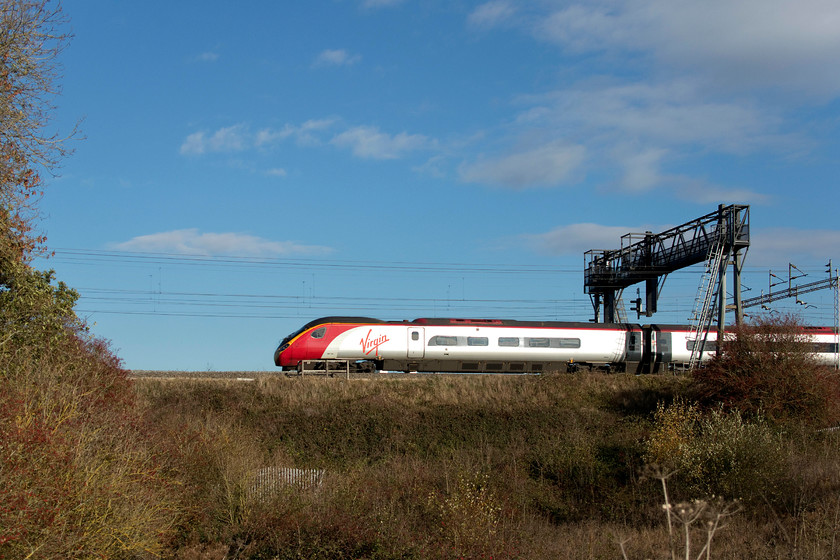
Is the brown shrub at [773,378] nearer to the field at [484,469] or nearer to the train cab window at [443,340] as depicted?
the field at [484,469]

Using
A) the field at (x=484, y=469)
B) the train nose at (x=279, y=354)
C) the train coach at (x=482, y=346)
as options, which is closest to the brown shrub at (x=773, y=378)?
the field at (x=484, y=469)

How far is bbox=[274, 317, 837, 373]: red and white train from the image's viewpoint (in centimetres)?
3578

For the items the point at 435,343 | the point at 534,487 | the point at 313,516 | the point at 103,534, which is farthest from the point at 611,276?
the point at 103,534

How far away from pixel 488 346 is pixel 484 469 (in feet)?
39.4

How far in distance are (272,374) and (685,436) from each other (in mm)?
19765

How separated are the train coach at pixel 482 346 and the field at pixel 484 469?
5.79 feet

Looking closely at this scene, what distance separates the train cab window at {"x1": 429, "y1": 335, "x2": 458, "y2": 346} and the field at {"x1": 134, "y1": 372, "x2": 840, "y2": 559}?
218 cm

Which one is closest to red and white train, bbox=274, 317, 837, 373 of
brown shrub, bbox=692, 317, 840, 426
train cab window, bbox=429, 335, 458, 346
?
train cab window, bbox=429, 335, 458, 346

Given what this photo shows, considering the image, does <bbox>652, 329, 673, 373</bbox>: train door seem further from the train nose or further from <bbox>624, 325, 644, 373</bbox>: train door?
the train nose

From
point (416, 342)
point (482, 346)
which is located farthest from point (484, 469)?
point (482, 346)

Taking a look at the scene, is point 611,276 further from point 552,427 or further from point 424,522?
point 424,522

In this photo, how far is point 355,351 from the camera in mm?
35875

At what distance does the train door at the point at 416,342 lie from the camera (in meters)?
36.3

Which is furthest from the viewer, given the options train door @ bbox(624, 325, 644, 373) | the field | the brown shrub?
train door @ bbox(624, 325, 644, 373)
